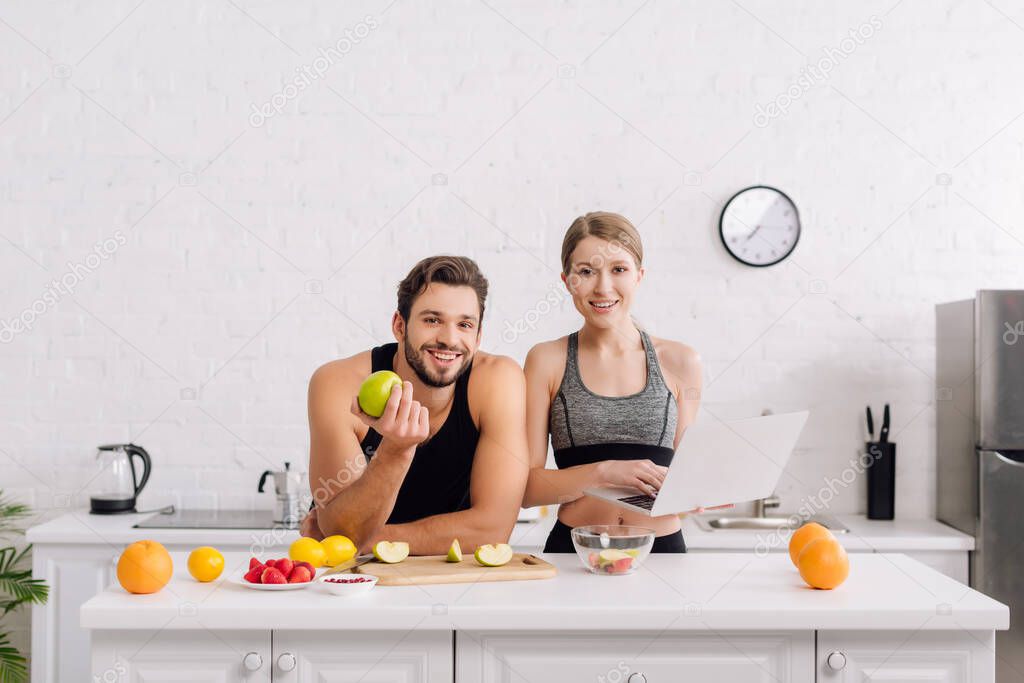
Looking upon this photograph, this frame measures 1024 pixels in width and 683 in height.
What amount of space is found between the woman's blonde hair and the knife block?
1.71 meters

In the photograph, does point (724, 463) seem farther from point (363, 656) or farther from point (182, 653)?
point (182, 653)

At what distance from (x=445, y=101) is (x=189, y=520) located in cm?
182

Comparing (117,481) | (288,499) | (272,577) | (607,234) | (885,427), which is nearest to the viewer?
(272,577)

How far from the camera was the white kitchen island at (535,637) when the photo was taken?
1659mm

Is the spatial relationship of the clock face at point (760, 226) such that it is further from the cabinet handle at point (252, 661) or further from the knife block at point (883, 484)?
the cabinet handle at point (252, 661)

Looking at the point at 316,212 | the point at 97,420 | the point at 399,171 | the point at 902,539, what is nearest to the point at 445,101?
the point at 399,171

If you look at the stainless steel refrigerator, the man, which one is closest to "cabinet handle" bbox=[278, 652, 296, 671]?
the man

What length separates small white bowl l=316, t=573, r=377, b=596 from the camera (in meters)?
1.72

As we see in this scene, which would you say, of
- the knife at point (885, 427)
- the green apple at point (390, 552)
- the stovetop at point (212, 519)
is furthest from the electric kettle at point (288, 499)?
the knife at point (885, 427)

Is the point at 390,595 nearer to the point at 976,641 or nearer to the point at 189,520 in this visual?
the point at 976,641

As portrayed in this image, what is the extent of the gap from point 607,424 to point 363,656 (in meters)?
0.89

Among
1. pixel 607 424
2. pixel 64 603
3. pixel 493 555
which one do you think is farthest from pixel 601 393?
pixel 64 603

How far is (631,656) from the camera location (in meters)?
1.71

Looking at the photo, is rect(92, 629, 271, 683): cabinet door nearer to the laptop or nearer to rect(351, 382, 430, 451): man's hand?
rect(351, 382, 430, 451): man's hand
